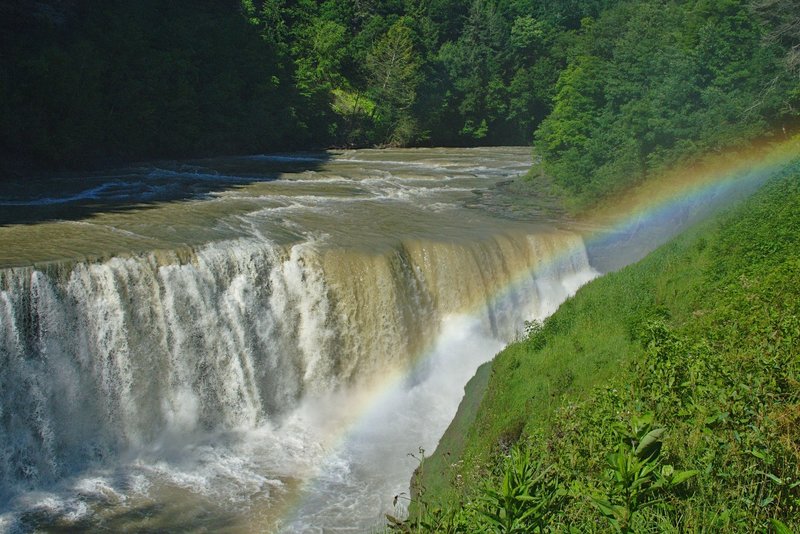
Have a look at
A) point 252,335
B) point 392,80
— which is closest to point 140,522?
point 252,335

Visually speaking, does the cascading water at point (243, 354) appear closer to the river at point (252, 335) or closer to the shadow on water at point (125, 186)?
the river at point (252, 335)

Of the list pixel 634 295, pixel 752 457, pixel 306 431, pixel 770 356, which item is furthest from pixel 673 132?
pixel 752 457

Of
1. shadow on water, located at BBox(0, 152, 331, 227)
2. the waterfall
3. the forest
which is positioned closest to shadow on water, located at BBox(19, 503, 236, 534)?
the waterfall

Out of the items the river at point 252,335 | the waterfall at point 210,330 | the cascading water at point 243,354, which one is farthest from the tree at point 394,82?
the waterfall at point 210,330

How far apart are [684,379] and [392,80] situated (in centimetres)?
3961

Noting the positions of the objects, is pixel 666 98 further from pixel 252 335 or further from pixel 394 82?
pixel 394 82

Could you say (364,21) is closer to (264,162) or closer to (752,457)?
(264,162)

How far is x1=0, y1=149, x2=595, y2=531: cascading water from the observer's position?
→ 1205 cm

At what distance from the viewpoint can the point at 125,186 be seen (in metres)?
23.3

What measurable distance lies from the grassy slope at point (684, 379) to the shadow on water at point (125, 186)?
11805 mm

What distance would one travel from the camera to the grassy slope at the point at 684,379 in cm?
541

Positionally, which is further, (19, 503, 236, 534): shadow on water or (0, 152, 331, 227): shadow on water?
(0, 152, 331, 227): shadow on water

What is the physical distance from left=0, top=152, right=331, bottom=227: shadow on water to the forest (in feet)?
6.19

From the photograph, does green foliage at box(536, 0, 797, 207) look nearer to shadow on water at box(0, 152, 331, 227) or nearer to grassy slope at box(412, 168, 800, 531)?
grassy slope at box(412, 168, 800, 531)
